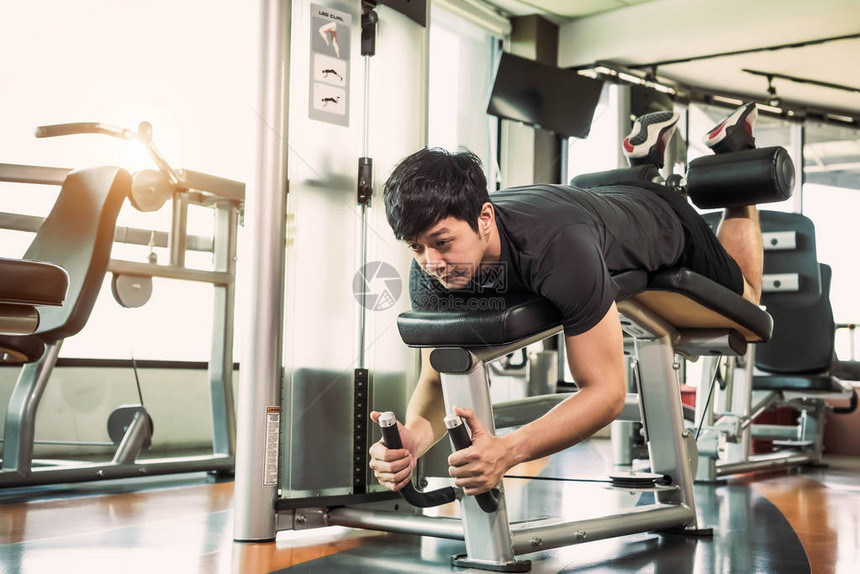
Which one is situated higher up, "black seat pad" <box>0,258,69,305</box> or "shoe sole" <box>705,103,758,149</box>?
"shoe sole" <box>705,103,758,149</box>

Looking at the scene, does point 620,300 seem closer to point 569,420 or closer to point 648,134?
point 569,420

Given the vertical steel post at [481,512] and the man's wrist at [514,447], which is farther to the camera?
the vertical steel post at [481,512]

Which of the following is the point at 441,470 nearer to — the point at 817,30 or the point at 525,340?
the point at 525,340

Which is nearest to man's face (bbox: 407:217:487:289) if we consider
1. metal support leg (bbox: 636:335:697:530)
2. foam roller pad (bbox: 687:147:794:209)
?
metal support leg (bbox: 636:335:697:530)

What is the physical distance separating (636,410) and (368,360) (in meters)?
0.86

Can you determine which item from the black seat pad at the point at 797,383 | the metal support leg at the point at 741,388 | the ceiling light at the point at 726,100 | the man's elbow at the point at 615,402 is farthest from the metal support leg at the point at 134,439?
the ceiling light at the point at 726,100

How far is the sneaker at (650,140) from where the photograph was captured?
7.42ft

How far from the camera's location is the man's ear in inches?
58.6

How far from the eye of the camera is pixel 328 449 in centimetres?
197

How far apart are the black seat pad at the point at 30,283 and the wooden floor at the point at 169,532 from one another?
0.50m

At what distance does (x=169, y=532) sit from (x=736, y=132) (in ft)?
5.69

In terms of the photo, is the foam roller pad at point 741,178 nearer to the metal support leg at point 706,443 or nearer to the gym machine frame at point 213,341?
the metal support leg at point 706,443

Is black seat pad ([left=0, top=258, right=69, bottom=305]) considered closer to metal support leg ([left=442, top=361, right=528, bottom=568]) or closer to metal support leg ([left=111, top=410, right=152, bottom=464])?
metal support leg ([left=442, top=361, right=528, bottom=568])

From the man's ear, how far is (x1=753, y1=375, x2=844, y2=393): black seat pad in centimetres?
265
